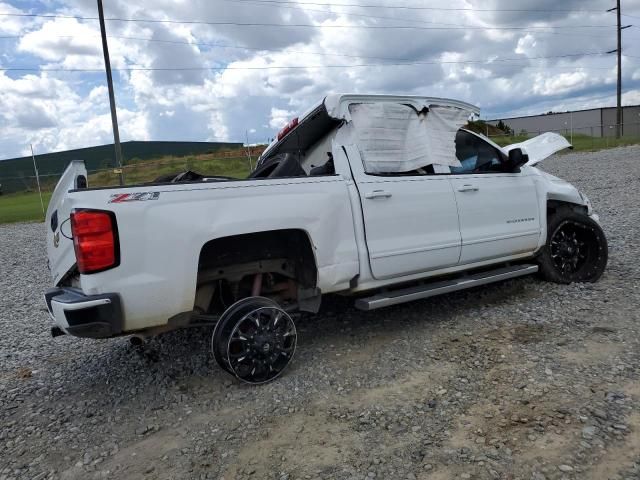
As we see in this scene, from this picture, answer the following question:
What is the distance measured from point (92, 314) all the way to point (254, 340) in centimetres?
111

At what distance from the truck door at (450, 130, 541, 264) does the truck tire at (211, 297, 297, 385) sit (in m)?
1.94

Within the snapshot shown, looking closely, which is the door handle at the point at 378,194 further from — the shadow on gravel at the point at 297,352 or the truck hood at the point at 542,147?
the truck hood at the point at 542,147

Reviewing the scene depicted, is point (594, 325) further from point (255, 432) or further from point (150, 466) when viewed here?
point (150, 466)

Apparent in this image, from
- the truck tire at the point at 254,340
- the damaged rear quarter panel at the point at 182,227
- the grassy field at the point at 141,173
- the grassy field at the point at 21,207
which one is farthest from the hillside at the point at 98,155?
the truck tire at the point at 254,340

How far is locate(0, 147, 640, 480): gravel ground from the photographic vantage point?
292 centimetres

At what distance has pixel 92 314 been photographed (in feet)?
11.0

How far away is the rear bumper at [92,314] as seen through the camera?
3.35m

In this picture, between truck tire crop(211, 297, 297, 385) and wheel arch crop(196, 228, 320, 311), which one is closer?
truck tire crop(211, 297, 297, 385)

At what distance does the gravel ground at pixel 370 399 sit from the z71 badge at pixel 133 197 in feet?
4.86

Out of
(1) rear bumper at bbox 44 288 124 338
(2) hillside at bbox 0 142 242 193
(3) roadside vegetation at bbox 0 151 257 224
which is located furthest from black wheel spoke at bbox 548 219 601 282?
(2) hillside at bbox 0 142 242 193

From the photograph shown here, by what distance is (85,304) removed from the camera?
3340 millimetres

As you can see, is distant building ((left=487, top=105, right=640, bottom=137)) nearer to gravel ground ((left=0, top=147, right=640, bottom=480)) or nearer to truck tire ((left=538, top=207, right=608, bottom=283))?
truck tire ((left=538, top=207, right=608, bottom=283))

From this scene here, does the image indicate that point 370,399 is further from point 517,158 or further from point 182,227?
point 517,158

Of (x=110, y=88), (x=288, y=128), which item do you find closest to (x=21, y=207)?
(x=110, y=88)
